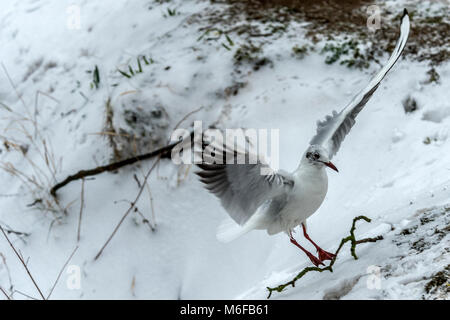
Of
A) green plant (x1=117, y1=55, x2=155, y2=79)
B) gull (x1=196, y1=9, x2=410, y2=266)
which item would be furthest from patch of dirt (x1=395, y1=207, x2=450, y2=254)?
green plant (x1=117, y1=55, x2=155, y2=79)

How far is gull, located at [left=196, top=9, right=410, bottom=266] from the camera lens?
153cm

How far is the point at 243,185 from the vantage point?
1552mm

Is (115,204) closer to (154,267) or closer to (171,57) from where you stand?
(154,267)

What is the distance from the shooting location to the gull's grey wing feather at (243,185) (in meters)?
1.51

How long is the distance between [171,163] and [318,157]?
5.14 feet

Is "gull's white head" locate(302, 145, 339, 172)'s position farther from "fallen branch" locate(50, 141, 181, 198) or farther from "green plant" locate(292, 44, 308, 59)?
"green plant" locate(292, 44, 308, 59)

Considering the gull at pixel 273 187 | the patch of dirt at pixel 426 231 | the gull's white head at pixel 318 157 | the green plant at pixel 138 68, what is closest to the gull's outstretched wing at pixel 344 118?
the gull at pixel 273 187

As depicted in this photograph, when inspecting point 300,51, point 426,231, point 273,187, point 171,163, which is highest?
point 273,187

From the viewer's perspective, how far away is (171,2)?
384 cm

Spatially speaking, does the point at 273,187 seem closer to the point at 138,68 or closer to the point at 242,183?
the point at 242,183

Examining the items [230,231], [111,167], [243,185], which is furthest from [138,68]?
[243,185]

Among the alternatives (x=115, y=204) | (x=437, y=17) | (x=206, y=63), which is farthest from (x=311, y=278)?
(x=437, y=17)

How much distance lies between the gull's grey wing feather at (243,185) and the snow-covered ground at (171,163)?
491 millimetres

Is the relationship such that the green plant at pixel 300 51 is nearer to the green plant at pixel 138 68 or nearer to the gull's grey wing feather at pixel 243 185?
the green plant at pixel 138 68
